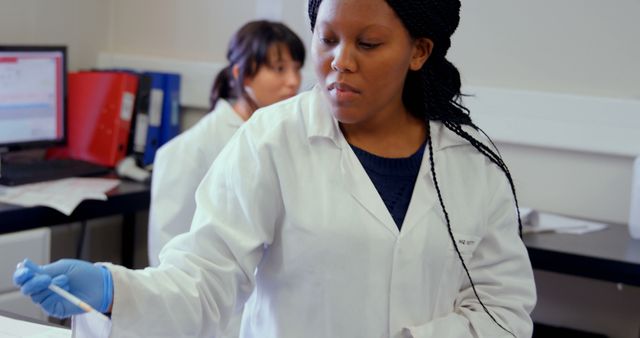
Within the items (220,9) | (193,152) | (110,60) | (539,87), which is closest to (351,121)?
(193,152)

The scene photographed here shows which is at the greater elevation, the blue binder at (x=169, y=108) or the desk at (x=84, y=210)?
the blue binder at (x=169, y=108)

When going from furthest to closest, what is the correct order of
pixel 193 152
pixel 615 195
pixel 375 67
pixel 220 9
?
pixel 220 9
pixel 615 195
pixel 193 152
pixel 375 67

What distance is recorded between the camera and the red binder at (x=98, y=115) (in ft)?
10.3

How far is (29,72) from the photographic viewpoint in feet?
9.55

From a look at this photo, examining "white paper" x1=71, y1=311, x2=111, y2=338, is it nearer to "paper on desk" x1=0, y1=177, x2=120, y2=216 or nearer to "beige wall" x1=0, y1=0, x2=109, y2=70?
"paper on desk" x1=0, y1=177, x2=120, y2=216

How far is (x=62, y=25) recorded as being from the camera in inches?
130

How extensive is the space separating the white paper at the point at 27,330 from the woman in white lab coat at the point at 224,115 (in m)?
0.83

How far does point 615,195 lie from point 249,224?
1869mm

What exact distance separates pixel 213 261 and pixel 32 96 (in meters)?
1.98

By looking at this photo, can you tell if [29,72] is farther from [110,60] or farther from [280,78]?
[280,78]

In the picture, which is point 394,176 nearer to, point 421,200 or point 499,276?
point 421,200

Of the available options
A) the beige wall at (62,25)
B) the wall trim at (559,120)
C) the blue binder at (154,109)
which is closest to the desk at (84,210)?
the blue binder at (154,109)

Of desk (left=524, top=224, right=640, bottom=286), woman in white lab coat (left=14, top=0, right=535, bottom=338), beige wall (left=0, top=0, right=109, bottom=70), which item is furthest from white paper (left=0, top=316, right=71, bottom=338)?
beige wall (left=0, top=0, right=109, bottom=70)

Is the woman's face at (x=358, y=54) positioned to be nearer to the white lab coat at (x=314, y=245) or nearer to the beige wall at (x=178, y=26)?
the white lab coat at (x=314, y=245)
